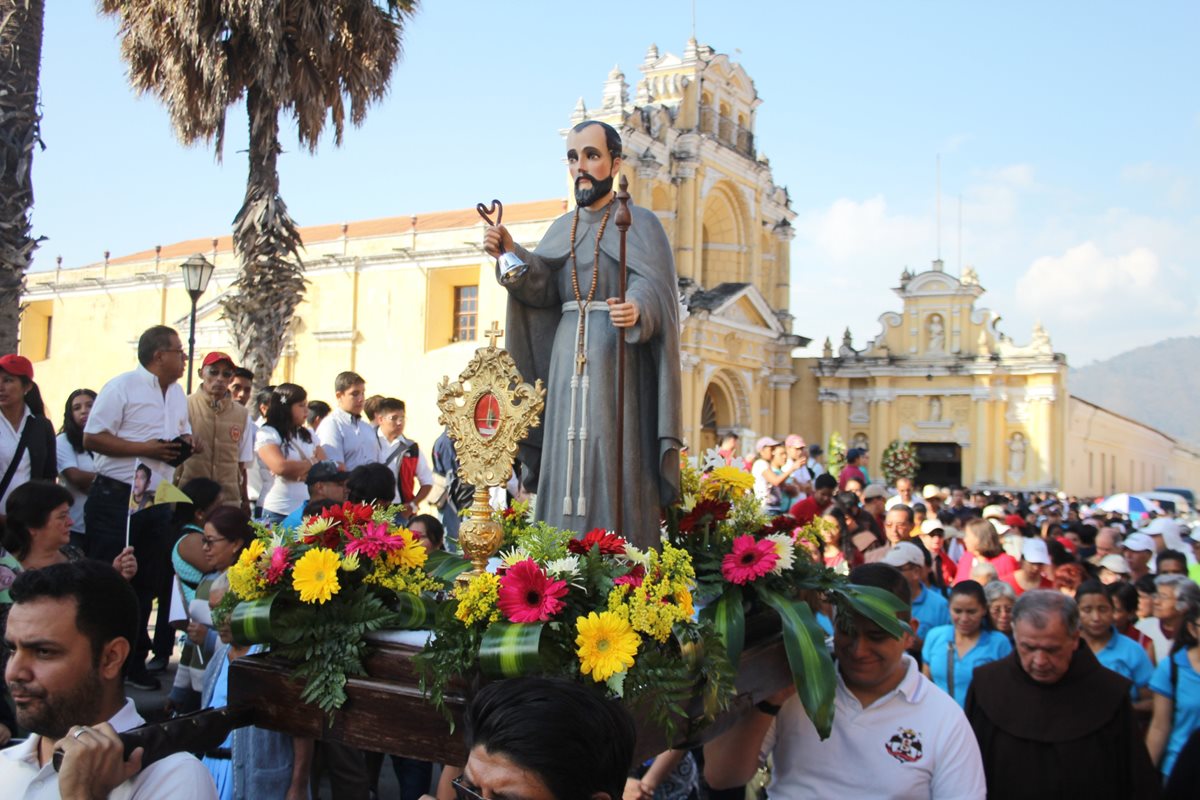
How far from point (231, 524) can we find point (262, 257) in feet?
29.2

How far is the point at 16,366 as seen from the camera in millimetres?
6266

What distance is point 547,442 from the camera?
429cm

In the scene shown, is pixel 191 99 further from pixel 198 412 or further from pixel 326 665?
pixel 326 665

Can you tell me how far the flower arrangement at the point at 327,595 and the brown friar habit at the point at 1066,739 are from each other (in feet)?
7.51

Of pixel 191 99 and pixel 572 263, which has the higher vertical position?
pixel 191 99

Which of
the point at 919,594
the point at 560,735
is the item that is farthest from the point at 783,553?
the point at 919,594

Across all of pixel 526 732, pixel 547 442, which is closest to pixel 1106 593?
pixel 547 442

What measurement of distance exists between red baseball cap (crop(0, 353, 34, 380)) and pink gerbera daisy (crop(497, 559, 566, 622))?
443 cm

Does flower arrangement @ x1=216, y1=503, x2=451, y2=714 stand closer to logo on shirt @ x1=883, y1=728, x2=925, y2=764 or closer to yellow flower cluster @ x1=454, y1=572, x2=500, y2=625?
yellow flower cluster @ x1=454, y1=572, x2=500, y2=625

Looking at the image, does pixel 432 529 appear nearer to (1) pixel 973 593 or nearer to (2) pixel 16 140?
(1) pixel 973 593

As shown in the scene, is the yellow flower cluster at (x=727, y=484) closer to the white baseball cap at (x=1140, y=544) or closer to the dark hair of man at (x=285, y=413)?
the dark hair of man at (x=285, y=413)

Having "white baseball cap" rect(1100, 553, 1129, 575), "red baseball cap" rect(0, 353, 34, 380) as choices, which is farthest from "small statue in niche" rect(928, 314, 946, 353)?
"red baseball cap" rect(0, 353, 34, 380)

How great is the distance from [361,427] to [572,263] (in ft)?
15.6

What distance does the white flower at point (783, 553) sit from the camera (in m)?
3.68
